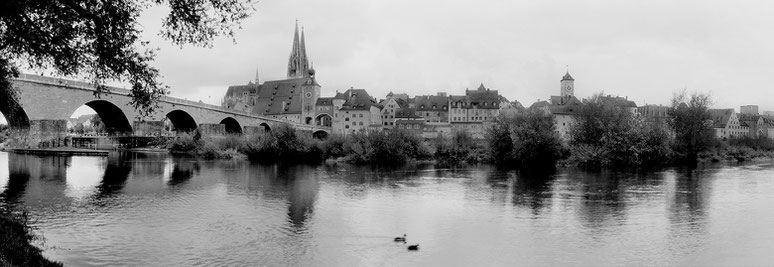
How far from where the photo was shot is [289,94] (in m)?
116

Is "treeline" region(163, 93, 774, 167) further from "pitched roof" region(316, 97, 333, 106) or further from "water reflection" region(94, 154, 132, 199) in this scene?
"pitched roof" region(316, 97, 333, 106)

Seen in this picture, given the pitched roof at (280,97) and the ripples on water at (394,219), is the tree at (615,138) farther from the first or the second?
the pitched roof at (280,97)

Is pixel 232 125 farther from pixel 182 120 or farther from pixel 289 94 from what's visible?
pixel 289 94

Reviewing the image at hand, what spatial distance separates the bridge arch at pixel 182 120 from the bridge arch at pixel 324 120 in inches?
1267

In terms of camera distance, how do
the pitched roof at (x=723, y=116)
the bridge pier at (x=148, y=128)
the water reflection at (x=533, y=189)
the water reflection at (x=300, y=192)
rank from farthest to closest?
the pitched roof at (x=723, y=116)
the bridge pier at (x=148, y=128)
the water reflection at (x=533, y=189)
the water reflection at (x=300, y=192)

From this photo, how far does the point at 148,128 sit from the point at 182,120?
6.99 metres

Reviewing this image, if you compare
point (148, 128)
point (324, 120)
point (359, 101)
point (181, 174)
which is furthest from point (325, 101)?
point (181, 174)

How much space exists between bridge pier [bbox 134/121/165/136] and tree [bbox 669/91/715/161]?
55.1m

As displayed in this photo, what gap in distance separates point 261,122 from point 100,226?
72.9 metres

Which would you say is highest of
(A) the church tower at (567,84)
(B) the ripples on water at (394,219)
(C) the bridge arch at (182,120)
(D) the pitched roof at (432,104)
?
(A) the church tower at (567,84)

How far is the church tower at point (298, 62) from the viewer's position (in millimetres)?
126312

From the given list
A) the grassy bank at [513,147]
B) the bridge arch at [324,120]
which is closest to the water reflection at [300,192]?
the grassy bank at [513,147]

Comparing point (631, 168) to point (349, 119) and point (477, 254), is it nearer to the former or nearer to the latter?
→ point (477, 254)

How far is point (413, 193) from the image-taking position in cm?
2647
